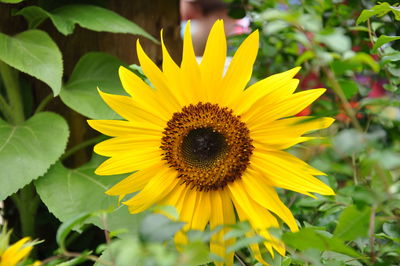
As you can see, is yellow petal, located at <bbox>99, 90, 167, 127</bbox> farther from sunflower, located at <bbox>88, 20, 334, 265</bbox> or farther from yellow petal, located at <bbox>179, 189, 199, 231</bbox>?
yellow petal, located at <bbox>179, 189, 199, 231</bbox>

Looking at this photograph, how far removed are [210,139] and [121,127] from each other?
0.15 m

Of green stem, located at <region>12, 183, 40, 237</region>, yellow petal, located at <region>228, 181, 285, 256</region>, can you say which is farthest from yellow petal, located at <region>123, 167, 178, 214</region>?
green stem, located at <region>12, 183, 40, 237</region>

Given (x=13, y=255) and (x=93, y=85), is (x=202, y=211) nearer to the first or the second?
(x=13, y=255)

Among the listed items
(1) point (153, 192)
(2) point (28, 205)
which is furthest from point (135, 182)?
(2) point (28, 205)

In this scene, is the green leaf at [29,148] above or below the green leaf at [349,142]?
below

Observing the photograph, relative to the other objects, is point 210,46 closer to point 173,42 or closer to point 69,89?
point 69,89

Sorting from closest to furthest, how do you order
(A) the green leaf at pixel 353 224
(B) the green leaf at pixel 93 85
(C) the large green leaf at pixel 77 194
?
1. (A) the green leaf at pixel 353 224
2. (C) the large green leaf at pixel 77 194
3. (B) the green leaf at pixel 93 85

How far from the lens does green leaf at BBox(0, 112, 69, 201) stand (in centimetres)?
113

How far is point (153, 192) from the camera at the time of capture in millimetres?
928

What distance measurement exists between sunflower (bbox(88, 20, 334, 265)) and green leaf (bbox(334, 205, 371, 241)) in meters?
0.24

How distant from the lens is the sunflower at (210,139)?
2.96 ft

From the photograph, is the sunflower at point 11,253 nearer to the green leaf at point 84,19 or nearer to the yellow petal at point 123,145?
the yellow petal at point 123,145

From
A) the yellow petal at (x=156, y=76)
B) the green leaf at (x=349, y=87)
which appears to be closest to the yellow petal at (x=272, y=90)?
the yellow petal at (x=156, y=76)

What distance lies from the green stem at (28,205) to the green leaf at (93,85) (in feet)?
0.84
